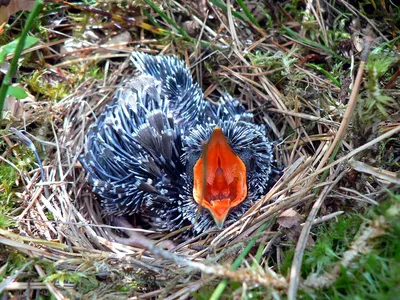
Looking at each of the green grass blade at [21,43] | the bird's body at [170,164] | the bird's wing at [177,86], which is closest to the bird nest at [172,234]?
the bird's body at [170,164]

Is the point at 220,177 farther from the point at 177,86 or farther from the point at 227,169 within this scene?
the point at 177,86

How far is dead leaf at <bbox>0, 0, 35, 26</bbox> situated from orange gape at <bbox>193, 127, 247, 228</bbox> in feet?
4.10

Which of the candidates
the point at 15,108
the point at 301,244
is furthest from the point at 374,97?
the point at 15,108

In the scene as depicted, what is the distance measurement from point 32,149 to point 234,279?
4.34 ft

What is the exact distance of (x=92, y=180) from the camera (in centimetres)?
218

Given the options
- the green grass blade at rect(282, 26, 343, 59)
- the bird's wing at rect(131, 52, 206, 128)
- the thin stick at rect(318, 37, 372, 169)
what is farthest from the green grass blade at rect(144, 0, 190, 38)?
the thin stick at rect(318, 37, 372, 169)

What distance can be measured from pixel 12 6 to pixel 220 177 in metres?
1.44

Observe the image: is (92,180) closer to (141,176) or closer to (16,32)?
(141,176)

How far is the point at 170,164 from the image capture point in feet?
7.00

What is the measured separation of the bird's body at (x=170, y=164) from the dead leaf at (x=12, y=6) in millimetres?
737

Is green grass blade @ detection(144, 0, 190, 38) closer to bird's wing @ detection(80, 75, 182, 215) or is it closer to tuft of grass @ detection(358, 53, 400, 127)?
bird's wing @ detection(80, 75, 182, 215)

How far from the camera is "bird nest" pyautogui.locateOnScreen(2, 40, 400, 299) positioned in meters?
1.67

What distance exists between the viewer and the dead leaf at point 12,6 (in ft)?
7.70

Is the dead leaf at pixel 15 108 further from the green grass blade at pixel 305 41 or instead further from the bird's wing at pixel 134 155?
the green grass blade at pixel 305 41
